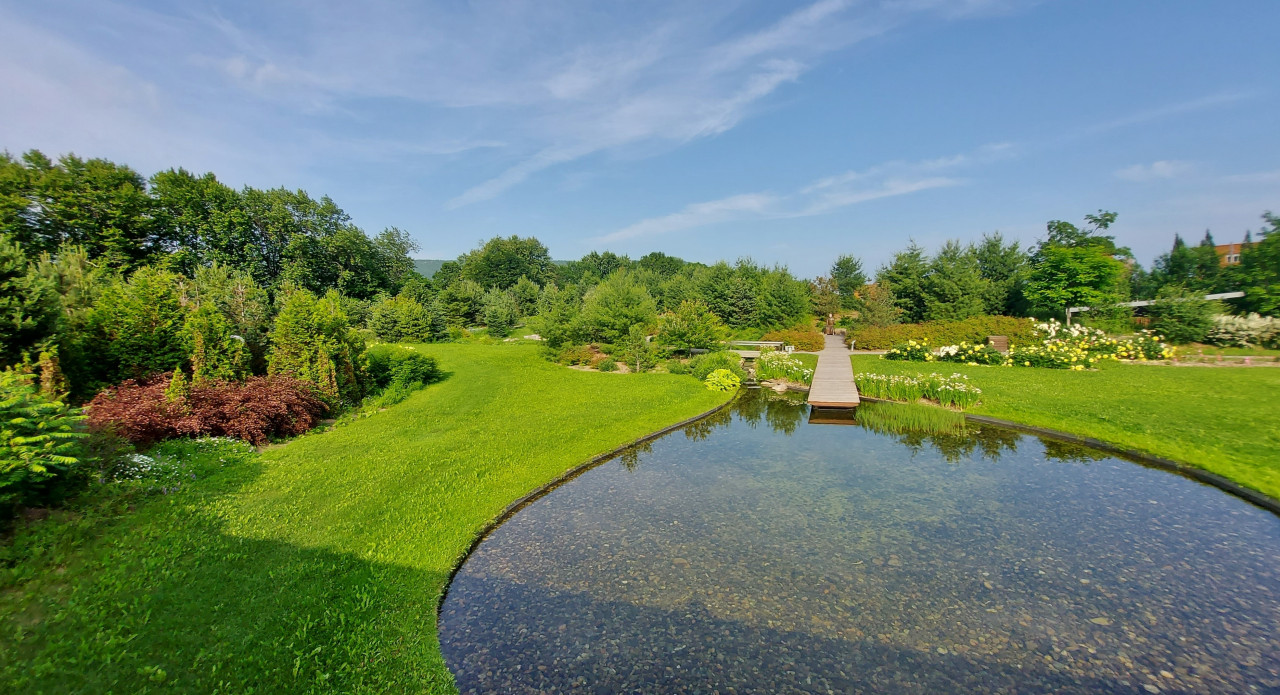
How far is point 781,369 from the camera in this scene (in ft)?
58.4

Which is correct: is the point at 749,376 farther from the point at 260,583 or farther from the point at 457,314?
the point at 457,314

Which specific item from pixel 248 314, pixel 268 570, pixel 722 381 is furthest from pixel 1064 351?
pixel 248 314

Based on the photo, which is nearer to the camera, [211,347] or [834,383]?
[211,347]

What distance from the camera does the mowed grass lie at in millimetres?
3695

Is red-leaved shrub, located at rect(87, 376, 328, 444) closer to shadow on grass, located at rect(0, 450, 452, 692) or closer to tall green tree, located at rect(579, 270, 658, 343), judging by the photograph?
shadow on grass, located at rect(0, 450, 452, 692)

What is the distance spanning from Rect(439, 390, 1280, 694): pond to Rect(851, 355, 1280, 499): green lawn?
0.99 metres

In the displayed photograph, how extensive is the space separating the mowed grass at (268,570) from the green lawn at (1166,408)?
10.2 metres

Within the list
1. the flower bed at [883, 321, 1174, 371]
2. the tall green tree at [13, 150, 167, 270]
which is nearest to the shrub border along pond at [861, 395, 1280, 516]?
the flower bed at [883, 321, 1174, 371]

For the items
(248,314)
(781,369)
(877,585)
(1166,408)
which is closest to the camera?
(877,585)

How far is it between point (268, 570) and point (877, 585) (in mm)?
6507

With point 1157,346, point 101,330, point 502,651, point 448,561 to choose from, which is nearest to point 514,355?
point 101,330

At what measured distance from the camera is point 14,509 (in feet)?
16.3

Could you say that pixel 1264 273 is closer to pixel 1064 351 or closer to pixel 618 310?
pixel 1064 351

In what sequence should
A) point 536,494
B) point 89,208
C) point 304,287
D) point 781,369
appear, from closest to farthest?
point 536,494 < point 781,369 < point 89,208 < point 304,287
